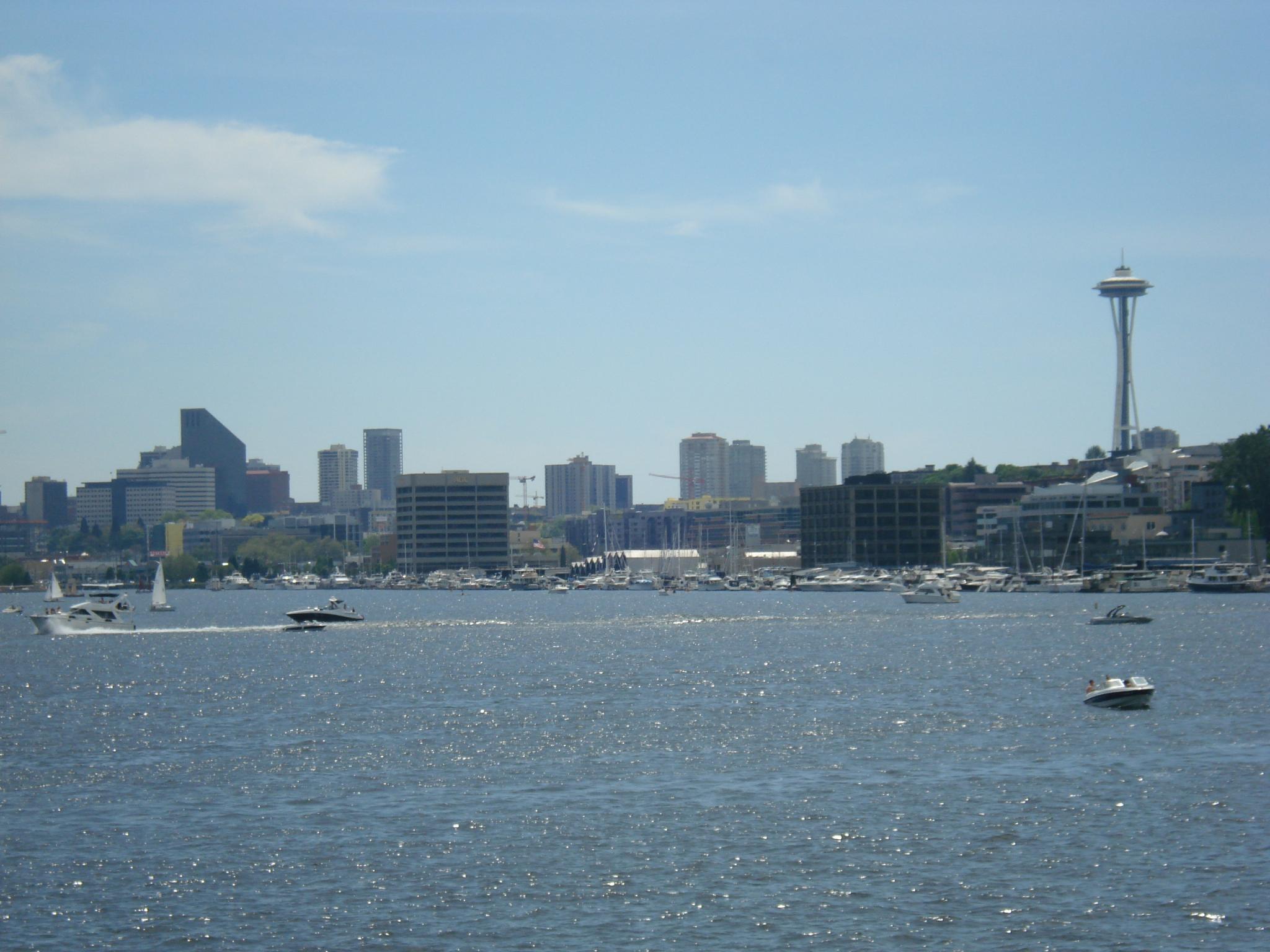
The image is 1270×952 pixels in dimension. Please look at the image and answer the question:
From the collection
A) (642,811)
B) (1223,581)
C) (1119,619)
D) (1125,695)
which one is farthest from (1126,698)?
(1223,581)

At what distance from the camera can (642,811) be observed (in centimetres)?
4522

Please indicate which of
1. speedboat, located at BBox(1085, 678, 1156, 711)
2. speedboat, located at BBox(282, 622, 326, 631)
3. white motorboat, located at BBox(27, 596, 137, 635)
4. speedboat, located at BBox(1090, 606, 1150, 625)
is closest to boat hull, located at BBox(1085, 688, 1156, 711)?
speedboat, located at BBox(1085, 678, 1156, 711)

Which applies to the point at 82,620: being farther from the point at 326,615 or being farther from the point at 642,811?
the point at 642,811

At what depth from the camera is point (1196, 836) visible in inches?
1585

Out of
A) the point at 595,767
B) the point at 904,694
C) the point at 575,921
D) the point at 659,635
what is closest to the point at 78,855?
the point at 575,921

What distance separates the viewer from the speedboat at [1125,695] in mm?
66438

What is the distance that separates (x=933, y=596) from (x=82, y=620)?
99.9 m

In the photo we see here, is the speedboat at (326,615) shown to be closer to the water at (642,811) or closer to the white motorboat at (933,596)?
the water at (642,811)

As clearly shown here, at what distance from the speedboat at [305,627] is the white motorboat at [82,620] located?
14885 mm

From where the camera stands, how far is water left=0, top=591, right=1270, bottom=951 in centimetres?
3338

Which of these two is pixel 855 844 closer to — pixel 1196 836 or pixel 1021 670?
pixel 1196 836

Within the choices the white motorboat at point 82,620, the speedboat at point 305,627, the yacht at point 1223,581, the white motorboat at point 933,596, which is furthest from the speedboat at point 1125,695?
the yacht at point 1223,581

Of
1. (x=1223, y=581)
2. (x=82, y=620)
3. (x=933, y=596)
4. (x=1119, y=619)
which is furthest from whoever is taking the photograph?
(x=1223, y=581)

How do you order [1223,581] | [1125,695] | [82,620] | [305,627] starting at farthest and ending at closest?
[1223,581]
[82,620]
[305,627]
[1125,695]
